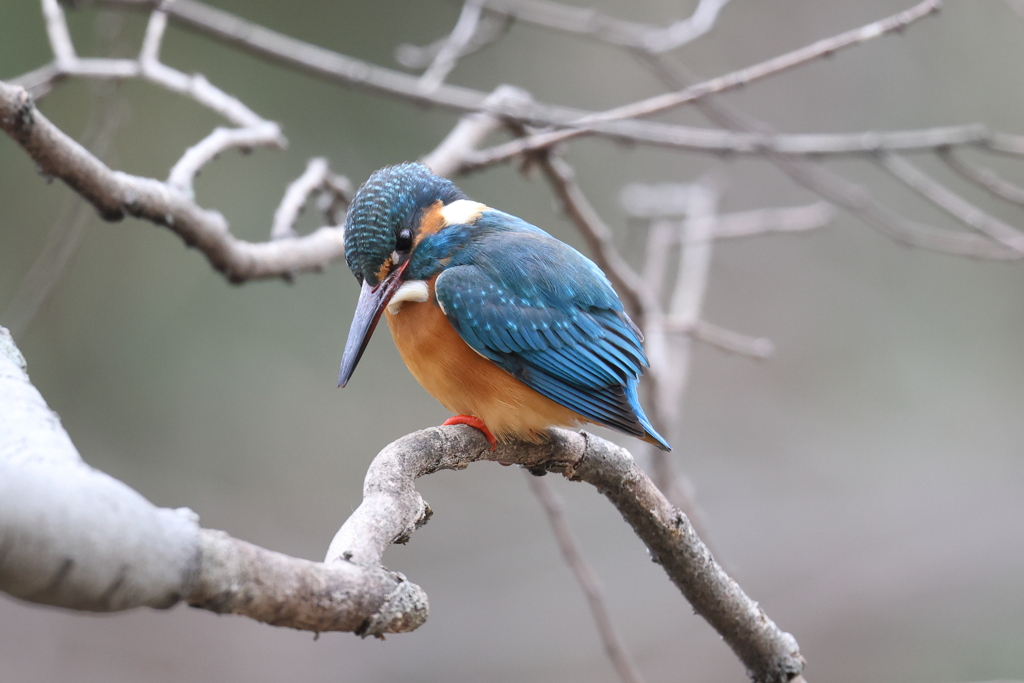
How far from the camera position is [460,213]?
82.8 inches

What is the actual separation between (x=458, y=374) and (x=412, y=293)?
20 cm

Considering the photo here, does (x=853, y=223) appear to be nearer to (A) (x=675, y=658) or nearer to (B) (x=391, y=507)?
(A) (x=675, y=658)

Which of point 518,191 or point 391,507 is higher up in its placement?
point 518,191

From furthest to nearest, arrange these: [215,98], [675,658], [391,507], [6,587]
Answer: [675,658], [215,98], [391,507], [6,587]

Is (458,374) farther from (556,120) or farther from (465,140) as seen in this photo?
(465,140)

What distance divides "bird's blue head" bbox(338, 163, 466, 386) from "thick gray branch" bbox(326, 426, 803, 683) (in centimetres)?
32

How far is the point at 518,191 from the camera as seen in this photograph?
5.90 m

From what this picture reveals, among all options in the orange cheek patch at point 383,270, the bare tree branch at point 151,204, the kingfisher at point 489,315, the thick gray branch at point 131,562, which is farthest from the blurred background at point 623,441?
the thick gray branch at point 131,562

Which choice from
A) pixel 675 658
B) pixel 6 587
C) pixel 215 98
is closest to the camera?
pixel 6 587

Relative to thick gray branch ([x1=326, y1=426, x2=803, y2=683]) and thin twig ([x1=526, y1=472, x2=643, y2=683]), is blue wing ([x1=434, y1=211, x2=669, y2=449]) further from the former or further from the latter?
thin twig ([x1=526, y1=472, x2=643, y2=683])

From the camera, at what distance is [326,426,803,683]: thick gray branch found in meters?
1.57

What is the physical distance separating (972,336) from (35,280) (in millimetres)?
5854

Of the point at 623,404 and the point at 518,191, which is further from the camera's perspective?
the point at 518,191

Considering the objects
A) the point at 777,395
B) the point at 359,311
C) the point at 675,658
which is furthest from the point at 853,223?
the point at 359,311
